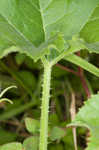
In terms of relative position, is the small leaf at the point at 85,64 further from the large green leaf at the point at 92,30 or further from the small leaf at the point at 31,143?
the small leaf at the point at 31,143

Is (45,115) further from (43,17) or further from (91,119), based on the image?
(43,17)

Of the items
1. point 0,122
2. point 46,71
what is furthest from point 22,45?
point 0,122

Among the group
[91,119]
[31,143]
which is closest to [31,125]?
[31,143]

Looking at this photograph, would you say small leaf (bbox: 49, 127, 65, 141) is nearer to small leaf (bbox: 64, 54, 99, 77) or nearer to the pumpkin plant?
the pumpkin plant

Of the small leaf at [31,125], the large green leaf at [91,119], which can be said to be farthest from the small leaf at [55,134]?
the large green leaf at [91,119]

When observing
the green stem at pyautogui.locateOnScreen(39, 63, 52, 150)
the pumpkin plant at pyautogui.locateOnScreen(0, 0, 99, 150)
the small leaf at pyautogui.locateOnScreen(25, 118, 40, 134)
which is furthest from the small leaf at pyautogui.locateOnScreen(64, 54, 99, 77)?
the small leaf at pyautogui.locateOnScreen(25, 118, 40, 134)

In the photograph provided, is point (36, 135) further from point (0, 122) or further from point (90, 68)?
point (0, 122)
